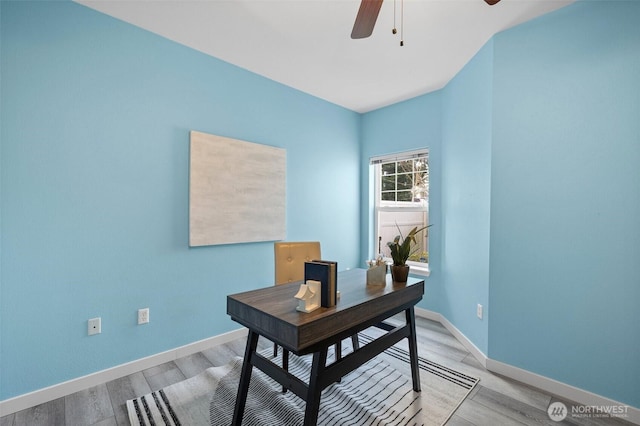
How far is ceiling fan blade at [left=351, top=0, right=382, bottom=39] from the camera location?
1.36m

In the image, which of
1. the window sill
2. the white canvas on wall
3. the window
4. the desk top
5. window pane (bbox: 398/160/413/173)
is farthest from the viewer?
window pane (bbox: 398/160/413/173)

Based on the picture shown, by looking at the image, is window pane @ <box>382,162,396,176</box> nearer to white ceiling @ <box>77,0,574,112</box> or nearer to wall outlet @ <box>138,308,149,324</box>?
white ceiling @ <box>77,0,574,112</box>

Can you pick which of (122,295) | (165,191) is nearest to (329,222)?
(165,191)

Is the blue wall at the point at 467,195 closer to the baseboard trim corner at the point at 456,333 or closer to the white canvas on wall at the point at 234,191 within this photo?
the baseboard trim corner at the point at 456,333

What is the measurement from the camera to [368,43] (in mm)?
2336

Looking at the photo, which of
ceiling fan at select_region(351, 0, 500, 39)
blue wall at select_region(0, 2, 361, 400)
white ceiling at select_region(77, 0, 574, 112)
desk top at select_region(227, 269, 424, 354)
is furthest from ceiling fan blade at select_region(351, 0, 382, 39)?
blue wall at select_region(0, 2, 361, 400)

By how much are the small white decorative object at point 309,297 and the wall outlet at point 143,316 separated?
1.60m

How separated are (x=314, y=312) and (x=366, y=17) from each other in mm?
1512

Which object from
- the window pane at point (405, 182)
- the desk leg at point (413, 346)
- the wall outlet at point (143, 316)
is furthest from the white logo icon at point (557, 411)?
the wall outlet at point (143, 316)

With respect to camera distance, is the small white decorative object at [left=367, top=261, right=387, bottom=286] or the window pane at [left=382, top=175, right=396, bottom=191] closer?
the small white decorative object at [left=367, top=261, right=387, bottom=286]

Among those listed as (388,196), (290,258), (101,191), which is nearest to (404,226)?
(388,196)

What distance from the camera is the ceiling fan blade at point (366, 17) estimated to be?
1359 mm

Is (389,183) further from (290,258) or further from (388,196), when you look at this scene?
(290,258)

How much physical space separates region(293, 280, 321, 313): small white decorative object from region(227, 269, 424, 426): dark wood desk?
0.03 m
